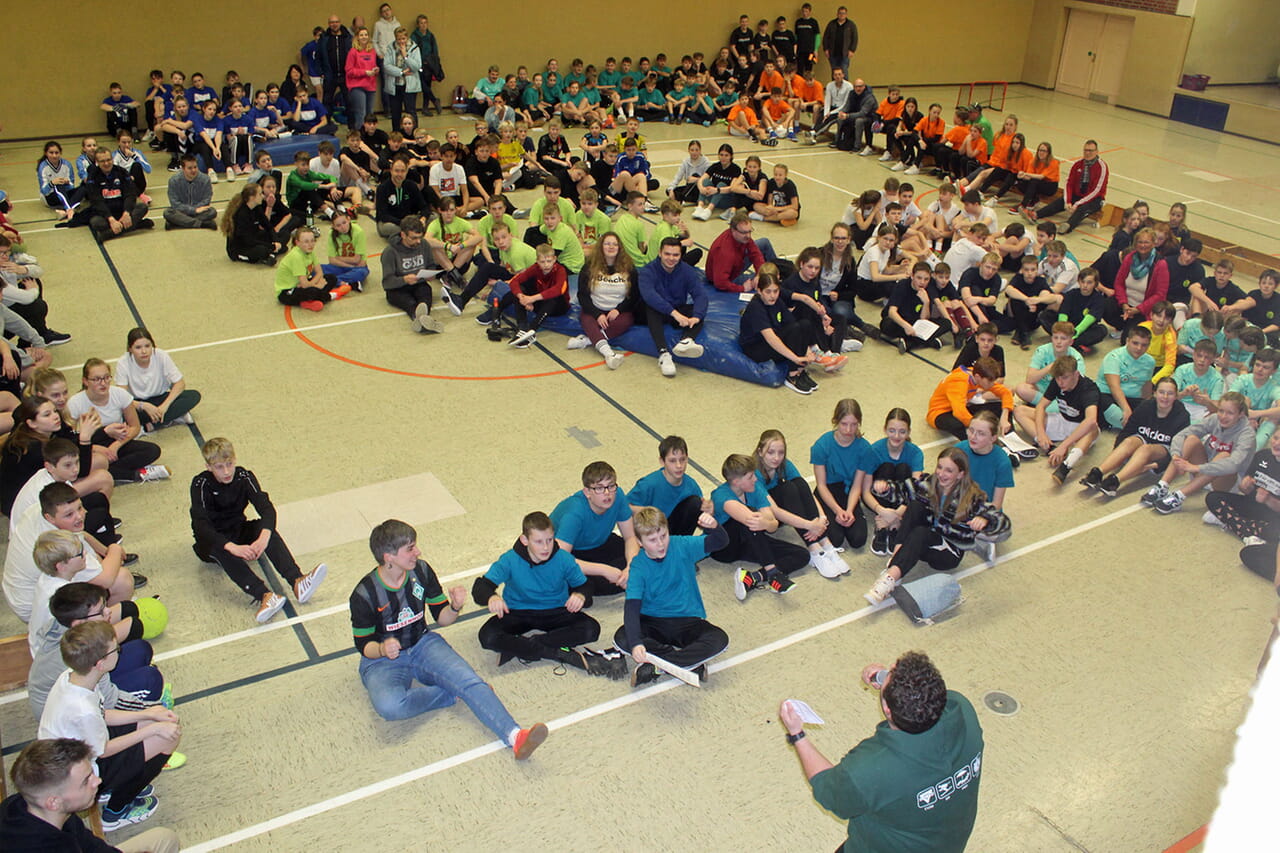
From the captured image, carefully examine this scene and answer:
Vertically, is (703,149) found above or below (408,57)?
below

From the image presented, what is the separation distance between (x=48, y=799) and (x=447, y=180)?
10.4 meters

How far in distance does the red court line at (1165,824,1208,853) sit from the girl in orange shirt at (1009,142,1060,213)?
11658 mm

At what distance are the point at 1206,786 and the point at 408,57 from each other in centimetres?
1612

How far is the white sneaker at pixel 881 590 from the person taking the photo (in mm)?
6238

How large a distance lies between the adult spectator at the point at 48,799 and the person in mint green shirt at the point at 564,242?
24.1ft

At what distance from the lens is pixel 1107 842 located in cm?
465

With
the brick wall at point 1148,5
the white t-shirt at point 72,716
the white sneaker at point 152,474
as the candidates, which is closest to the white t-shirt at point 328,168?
the white sneaker at point 152,474

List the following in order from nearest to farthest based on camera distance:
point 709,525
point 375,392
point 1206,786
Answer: point 1206,786 → point 709,525 → point 375,392

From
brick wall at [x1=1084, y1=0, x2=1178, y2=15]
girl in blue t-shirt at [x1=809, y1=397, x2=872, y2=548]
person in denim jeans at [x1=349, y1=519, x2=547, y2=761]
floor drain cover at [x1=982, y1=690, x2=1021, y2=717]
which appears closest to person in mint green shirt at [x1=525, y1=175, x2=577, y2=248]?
girl in blue t-shirt at [x1=809, y1=397, x2=872, y2=548]

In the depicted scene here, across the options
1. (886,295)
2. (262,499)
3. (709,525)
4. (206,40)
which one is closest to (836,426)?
(709,525)

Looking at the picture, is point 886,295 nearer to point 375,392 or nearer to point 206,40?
point 375,392

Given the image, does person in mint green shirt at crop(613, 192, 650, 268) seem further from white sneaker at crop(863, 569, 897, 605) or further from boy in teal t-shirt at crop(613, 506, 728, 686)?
boy in teal t-shirt at crop(613, 506, 728, 686)

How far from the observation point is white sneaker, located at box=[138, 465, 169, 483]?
7.30 meters

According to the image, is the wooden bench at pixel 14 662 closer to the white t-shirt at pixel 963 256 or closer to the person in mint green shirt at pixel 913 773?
the person in mint green shirt at pixel 913 773
